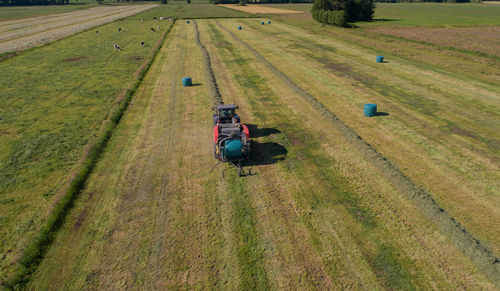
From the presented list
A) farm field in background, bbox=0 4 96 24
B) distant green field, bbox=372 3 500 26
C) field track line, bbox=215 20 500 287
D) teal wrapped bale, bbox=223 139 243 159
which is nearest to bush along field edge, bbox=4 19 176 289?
teal wrapped bale, bbox=223 139 243 159

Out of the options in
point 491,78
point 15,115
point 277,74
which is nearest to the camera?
point 15,115

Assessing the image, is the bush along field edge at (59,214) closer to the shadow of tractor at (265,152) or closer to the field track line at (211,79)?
the field track line at (211,79)

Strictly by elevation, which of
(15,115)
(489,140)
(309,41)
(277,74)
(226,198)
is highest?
(309,41)

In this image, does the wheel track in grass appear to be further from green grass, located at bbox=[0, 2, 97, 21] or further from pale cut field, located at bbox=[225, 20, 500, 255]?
green grass, located at bbox=[0, 2, 97, 21]

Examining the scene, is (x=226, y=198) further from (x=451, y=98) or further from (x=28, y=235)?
(x=451, y=98)

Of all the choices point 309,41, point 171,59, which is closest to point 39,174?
point 171,59
